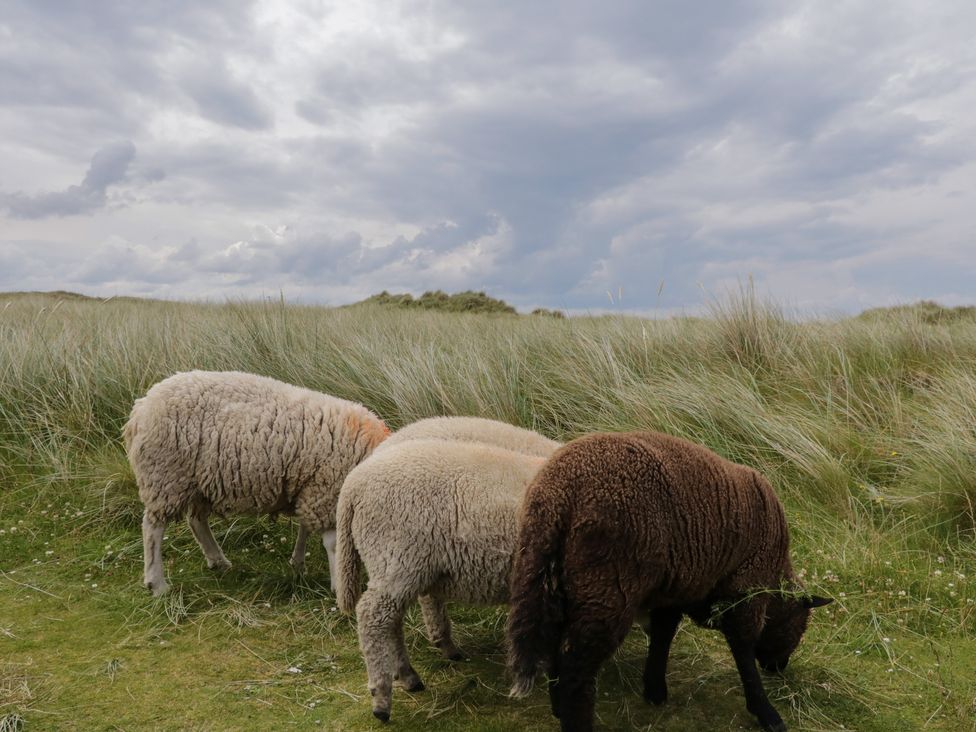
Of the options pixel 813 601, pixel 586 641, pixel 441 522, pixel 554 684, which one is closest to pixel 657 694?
pixel 554 684

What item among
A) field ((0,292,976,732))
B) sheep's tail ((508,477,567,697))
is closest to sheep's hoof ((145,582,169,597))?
field ((0,292,976,732))

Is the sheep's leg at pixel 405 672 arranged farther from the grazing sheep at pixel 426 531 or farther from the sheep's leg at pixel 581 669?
the sheep's leg at pixel 581 669

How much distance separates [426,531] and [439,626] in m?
1.04

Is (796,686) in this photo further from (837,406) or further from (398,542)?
(837,406)

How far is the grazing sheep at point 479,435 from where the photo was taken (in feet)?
12.6

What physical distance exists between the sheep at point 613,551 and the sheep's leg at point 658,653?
1.01 ft

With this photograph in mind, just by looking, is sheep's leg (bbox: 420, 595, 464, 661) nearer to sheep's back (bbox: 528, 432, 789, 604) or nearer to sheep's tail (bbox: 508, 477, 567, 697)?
sheep's tail (bbox: 508, 477, 567, 697)

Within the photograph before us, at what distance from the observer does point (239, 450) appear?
451cm

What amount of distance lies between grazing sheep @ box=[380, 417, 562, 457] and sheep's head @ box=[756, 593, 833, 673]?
4.16 ft

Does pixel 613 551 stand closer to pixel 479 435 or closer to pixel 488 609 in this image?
pixel 479 435

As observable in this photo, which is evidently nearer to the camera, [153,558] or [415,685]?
[415,685]

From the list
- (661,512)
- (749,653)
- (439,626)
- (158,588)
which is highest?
(661,512)

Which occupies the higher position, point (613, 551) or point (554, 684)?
point (613, 551)

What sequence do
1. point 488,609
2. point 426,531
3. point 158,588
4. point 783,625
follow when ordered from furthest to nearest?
point 158,588 < point 488,609 < point 783,625 < point 426,531
